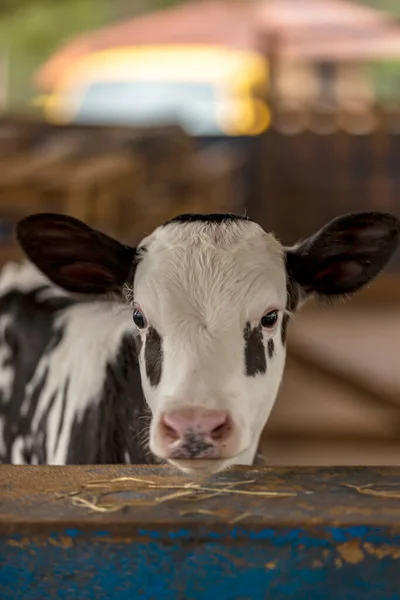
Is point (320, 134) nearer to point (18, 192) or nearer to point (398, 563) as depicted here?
point (18, 192)

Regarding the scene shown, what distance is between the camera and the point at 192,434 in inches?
56.6

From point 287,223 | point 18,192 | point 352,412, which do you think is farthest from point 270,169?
point 18,192

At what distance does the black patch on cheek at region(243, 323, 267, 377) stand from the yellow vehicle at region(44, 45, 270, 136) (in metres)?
9.60

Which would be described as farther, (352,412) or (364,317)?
(364,317)

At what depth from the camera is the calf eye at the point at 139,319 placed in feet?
5.91

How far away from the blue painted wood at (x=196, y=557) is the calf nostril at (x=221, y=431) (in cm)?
47

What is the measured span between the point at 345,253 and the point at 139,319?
0.46 m

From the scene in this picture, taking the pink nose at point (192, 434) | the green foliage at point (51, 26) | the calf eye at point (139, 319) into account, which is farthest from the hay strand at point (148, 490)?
the green foliage at point (51, 26)

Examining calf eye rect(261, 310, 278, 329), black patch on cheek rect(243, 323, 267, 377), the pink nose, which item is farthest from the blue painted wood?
calf eye rect(261, 310, 278, 329)

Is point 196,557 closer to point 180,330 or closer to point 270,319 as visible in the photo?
point 180,330

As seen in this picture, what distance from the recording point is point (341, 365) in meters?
5.44

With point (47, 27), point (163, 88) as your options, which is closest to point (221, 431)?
point (163, 88)

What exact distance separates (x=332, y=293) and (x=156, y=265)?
17.4 inches

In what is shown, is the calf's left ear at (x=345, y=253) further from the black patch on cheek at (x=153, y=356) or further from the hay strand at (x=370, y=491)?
the hay strand at (x=370, y=491)
